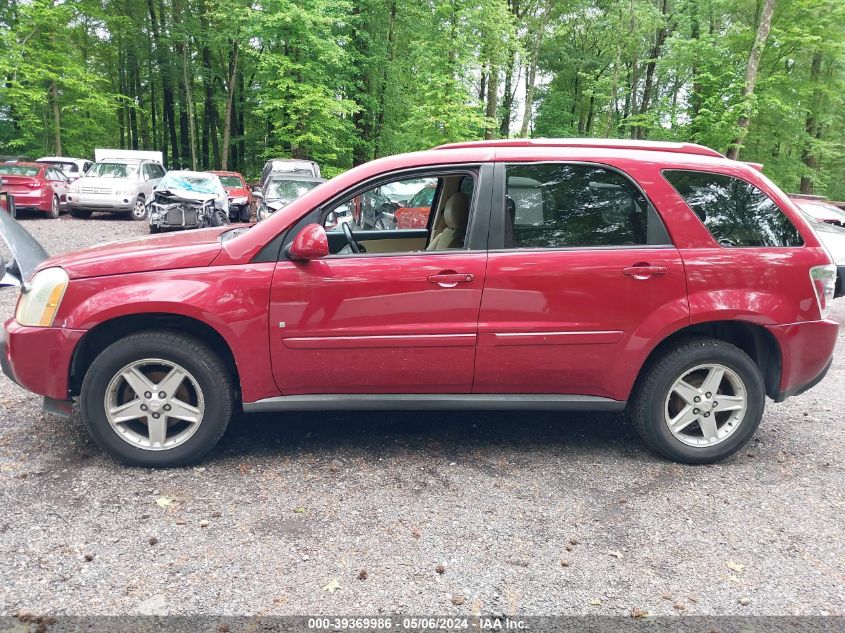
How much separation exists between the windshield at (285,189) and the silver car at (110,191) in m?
5.15

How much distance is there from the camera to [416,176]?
377cm

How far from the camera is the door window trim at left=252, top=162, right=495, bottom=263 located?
3.67 meters

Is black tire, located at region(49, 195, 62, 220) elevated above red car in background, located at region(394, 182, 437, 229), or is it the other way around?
red car in background, located at region(394, 182, 437, 229)

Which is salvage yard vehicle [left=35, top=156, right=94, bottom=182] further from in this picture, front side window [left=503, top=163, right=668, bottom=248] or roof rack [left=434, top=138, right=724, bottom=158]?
front side window [left=503, top=163, right=668, bottom=248]

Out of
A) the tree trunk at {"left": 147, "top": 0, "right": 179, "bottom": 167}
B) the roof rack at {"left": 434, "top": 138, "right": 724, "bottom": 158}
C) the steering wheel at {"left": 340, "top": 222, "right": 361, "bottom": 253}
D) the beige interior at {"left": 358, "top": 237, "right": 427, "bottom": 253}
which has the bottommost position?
the beige interior at {"left": 358, "top": 237, "right": 427, "bottom": 253}

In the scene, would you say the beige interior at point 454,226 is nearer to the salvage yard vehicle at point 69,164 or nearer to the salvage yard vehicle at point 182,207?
the salvage yard vehicle at point 182,207

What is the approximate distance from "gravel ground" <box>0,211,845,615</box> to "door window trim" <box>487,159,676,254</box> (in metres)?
1.36

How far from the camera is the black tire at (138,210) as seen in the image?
728 inches

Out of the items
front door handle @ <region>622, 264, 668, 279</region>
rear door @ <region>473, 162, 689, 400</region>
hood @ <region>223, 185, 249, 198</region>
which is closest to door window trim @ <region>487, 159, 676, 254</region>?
rear door @ <region>473, 162, 689, 400</region>

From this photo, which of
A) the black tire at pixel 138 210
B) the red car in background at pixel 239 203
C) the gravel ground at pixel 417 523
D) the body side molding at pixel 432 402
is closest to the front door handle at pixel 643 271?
the body side molding at pixel 432 402

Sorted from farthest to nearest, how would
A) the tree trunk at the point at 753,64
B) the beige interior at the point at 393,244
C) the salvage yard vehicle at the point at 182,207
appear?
the tree trunk at the point at 753,64, the salvage yard vehicle at the point at 182,207, the beige interior at the point at 393,244

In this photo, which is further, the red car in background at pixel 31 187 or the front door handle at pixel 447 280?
the red car in background at pixel 31 187

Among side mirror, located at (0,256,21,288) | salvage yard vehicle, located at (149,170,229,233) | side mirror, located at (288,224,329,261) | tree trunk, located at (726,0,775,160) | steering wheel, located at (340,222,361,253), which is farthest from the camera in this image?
tree trunk, located at (726,0,775,160)

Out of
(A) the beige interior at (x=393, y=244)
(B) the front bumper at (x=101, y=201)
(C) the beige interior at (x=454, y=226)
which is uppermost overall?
(C) the beige interior at (x=454, y=226)
